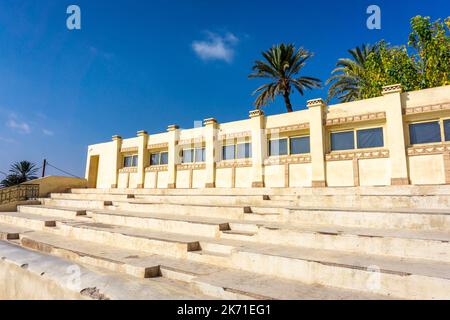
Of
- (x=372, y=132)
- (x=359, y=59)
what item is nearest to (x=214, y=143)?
(x=372, y=132)

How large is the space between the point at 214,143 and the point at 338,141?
23.3ft

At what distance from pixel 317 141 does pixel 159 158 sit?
11.6 m

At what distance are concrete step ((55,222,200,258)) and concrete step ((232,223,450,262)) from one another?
154 cm

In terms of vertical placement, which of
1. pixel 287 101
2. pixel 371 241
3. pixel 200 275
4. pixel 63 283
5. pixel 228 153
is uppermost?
pixel 287 101

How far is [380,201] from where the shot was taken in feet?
24.5

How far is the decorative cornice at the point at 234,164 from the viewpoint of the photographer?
15.5 meters

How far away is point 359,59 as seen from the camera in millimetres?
24188

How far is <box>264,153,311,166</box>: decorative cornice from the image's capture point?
1376 centimetres

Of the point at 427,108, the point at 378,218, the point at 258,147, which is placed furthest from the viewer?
the point at 258,147

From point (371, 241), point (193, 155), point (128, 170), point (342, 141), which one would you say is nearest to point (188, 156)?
point (193, 155)

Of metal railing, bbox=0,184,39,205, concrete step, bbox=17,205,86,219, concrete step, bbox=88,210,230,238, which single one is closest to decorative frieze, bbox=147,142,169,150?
concrete step, bbox=17,205,86,219

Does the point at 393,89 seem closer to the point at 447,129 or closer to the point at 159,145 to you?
the point at 447,129

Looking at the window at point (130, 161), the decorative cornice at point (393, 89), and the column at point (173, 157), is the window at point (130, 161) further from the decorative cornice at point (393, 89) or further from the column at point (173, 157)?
the decorative cornice at point (393, 89)

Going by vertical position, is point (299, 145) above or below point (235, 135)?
below
